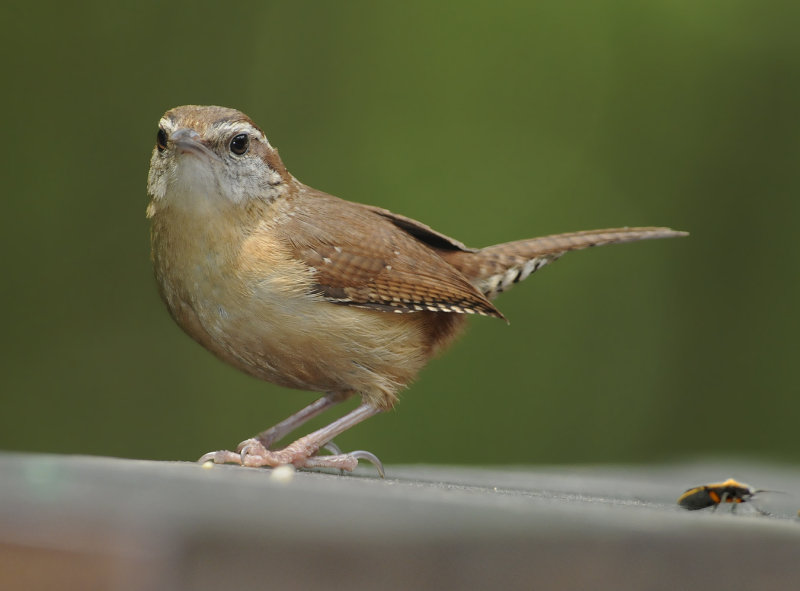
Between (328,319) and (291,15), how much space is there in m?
3.71

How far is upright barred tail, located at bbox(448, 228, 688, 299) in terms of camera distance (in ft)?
12.2

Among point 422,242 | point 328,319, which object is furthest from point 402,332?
point 422,242

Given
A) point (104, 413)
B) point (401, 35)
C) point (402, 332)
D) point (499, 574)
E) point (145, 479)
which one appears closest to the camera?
point (499, 574)

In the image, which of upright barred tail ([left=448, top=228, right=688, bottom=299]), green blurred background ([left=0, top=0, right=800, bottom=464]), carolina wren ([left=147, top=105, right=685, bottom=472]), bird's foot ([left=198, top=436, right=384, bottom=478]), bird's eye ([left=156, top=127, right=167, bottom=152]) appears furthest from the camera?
green blurred background ([left=0, top=0, right=800, bottom=464])

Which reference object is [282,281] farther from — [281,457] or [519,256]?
[519,256]

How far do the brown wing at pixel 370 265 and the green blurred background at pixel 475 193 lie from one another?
2284 millimetres

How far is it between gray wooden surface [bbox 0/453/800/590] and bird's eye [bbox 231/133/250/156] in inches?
77.4

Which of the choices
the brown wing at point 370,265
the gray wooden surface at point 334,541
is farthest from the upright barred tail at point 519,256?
the gray wooden surface at point 334,541

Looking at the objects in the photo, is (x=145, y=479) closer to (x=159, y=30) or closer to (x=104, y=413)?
(x=104, y=413)

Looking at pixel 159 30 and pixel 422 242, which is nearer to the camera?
pixel 422 242

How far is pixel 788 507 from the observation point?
9.84 feet

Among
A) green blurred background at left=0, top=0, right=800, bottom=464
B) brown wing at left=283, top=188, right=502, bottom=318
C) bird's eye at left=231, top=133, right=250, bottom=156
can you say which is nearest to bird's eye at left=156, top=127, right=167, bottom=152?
bird's eye at left=231, top=133, right=250, bottom=156

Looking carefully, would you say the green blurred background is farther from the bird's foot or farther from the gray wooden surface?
the gray wooden surface

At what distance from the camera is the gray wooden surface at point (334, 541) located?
40.4 inches
